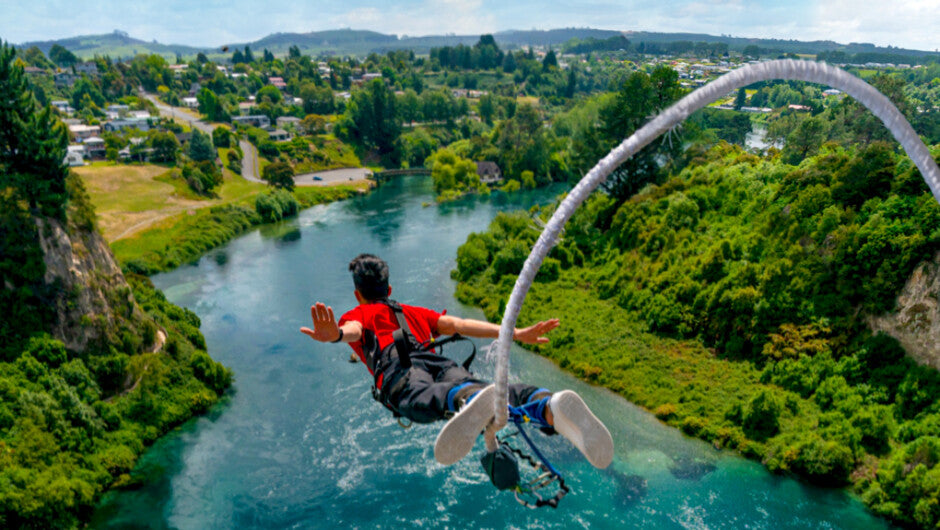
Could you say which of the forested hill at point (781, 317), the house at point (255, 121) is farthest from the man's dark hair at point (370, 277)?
Answer: the house at point (255, 121)

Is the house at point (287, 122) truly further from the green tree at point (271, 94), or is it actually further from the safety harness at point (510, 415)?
the safety harness at point (510, 415)

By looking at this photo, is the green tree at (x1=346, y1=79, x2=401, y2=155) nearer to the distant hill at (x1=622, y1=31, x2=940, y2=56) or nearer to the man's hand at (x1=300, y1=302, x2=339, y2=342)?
the distant hill at (x1=622, y1=31, x2=940, y2=56)

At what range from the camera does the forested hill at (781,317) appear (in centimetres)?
1670

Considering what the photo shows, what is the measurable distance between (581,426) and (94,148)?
78869mm

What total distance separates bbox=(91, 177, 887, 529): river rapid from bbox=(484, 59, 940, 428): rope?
8.49 m

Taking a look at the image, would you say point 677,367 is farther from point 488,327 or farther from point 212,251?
point 212,251

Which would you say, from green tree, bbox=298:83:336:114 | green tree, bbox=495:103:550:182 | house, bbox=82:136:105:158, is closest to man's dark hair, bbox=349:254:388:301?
green tree, bbox=495:103:550:182

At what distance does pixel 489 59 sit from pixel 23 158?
150 meters

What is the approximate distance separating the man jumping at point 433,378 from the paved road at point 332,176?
2274 inches

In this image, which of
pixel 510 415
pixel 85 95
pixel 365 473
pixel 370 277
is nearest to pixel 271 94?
pixel 85 95

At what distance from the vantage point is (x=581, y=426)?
449 cm

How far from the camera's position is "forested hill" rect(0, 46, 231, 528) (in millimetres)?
16000

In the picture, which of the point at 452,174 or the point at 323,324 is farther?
the point at 452,174

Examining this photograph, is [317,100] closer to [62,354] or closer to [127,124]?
[127,124]
